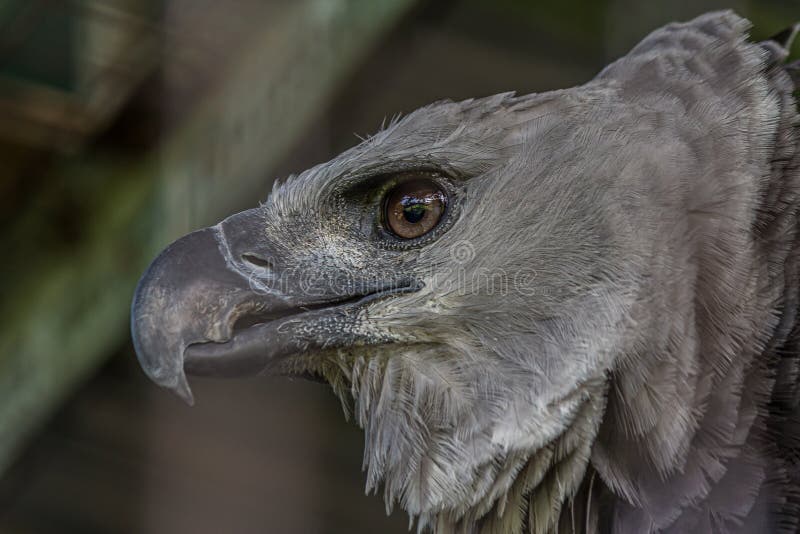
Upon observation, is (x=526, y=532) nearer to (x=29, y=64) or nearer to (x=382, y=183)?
(x=382, y=183)

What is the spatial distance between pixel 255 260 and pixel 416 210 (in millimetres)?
222

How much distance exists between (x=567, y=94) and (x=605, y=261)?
280 millimetres

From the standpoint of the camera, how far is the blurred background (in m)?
2.36

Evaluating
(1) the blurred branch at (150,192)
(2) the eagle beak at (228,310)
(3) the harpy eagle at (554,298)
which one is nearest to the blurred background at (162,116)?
(1) the blurred branch at (150,192)

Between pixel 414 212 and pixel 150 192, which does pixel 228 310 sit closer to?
pixel 414 212

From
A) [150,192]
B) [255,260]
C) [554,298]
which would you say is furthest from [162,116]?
[554,298]

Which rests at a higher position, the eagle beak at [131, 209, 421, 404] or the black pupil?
the black pupil

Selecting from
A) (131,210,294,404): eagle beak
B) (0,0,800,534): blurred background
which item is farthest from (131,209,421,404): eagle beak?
(0,0,800,534): blurred background

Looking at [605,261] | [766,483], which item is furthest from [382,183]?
[766,483]

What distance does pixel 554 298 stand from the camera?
130 cm

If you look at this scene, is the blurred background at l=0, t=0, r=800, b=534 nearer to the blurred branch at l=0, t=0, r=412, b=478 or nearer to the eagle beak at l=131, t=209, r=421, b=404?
the blurred branch at l=0, t=0, r=412, b=478

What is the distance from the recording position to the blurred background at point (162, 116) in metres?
2.36

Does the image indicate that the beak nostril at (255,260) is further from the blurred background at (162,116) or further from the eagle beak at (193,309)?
the blurred background at (162,116)

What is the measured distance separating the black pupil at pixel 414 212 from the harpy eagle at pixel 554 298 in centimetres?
1
